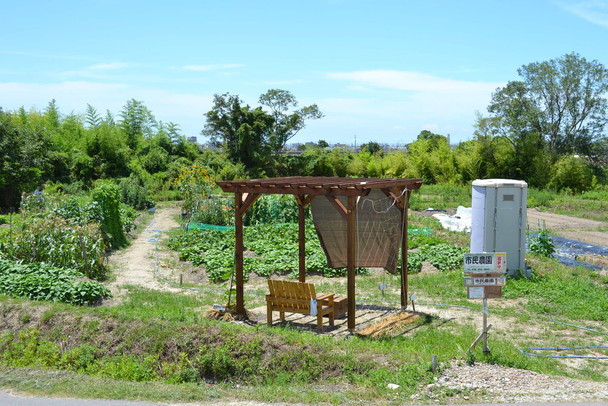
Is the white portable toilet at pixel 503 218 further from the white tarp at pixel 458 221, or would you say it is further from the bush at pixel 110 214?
the bush at pixel 110 214

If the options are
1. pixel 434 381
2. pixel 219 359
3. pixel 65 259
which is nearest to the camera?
pixel 434 381

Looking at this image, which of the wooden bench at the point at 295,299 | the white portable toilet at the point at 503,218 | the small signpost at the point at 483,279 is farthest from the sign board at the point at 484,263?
the white portable toilet at the point at 503,218

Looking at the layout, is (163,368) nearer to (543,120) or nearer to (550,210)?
(550,210)

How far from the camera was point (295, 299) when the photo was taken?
950 cm

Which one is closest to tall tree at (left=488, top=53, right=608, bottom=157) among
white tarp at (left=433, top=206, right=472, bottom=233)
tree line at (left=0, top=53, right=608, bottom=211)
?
tree line at (left=0, top=53, right=608, bottom=211)

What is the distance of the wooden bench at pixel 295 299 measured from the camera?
369 inches

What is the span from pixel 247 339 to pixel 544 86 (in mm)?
38277

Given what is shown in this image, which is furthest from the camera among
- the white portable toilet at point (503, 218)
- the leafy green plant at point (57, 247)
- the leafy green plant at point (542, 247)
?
the leafy green plant at point (542, 247)

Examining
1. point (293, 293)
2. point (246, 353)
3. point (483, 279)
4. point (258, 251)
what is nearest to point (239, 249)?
point (293, 293)

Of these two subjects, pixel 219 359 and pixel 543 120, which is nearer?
pixel 219 359

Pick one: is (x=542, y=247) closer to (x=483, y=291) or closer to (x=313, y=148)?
(x=483, y=291)

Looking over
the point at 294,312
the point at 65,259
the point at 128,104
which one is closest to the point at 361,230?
the point at 294,312

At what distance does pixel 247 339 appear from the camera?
25.8 ft

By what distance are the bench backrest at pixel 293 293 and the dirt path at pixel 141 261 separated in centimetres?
359
